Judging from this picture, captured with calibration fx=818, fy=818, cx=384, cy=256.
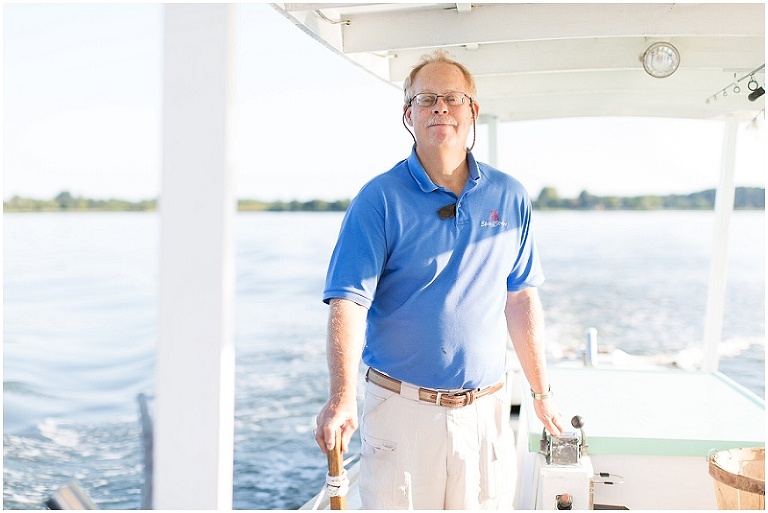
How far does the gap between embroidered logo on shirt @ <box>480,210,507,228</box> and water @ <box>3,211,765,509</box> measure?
415 inches

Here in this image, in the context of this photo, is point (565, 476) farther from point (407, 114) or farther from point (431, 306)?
point (407, 114)

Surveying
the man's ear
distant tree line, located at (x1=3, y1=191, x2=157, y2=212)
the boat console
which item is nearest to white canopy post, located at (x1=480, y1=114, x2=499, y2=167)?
the boat console

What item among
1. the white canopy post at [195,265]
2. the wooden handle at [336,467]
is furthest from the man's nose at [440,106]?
the white canopy post at [195,265]

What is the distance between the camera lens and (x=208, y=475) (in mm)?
1180

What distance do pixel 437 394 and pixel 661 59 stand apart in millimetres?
2136

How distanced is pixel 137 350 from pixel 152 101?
1273 centimetres

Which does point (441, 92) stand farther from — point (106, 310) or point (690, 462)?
point (106, 310)

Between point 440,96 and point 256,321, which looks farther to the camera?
point 256,321

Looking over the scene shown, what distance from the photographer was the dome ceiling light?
348cm

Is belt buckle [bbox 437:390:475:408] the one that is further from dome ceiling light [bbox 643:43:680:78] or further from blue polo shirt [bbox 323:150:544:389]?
dome ceiling light [bbox 643:43:680:78]

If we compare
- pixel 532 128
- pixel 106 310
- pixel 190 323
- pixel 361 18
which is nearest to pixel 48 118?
pixel 106 310

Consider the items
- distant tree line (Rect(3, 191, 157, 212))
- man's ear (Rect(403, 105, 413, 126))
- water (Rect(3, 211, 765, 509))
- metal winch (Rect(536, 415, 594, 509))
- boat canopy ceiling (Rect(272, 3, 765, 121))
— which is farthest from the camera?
distant tree line (Rect(3, 191, 157, 212))

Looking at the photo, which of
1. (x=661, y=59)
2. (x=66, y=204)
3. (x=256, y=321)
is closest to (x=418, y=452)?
(x=661, y=59)

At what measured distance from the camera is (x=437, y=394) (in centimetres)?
207
